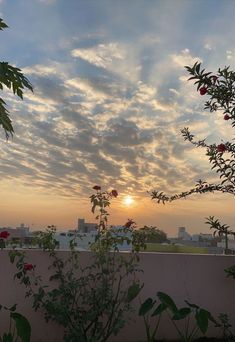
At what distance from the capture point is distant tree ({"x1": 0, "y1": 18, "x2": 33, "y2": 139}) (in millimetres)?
4648

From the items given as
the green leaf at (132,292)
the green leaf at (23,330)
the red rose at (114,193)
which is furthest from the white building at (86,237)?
the green leaf at (23,330)

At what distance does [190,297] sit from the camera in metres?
6.49

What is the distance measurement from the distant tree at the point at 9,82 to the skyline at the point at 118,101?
3.20 feet

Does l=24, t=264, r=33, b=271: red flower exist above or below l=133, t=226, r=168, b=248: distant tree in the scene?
below

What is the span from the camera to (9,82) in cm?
471

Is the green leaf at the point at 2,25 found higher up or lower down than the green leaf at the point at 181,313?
higher up

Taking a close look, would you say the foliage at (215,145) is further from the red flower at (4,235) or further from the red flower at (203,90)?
the red flower at (4,235)

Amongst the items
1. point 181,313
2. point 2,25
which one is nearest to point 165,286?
point 181,313

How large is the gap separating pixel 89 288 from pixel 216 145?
100 inches

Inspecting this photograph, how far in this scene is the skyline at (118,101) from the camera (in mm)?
6949

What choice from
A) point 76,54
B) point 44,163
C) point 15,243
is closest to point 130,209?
point 15,243

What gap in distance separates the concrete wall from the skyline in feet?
1.95

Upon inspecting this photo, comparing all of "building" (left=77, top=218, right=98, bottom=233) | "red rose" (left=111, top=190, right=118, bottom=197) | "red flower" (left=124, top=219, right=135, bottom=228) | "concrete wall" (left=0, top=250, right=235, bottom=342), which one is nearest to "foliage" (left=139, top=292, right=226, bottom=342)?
"concrete wall" (left=0, top=250, right=235, bottom=342)

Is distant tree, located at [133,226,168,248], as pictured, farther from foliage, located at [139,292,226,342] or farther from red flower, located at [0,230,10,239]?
red flower, located at [0,230,10,239]
